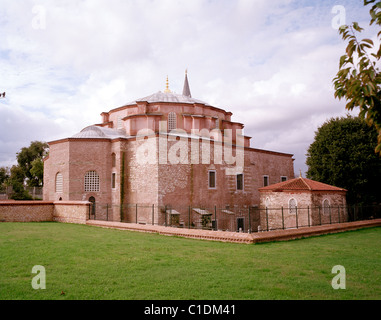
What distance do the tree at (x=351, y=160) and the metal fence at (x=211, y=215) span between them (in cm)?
141

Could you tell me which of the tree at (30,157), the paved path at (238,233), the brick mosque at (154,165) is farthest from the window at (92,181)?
the tree at (30,157)

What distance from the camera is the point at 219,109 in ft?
87.4

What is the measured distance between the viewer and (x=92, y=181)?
67.8 ft

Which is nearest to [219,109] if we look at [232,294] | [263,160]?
[263,160]

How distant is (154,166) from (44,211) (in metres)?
6.66

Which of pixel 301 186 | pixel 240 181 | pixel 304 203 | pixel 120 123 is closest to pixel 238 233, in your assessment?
pixel 304 203

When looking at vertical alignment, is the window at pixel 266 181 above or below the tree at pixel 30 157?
below

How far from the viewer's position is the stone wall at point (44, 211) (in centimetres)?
1580

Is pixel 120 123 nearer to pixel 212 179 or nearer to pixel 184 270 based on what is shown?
pixel 212 179

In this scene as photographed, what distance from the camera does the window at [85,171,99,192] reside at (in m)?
20.5

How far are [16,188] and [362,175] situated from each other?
3314 centimetres

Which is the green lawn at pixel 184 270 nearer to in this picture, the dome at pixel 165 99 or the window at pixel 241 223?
the window at pixel 241 223

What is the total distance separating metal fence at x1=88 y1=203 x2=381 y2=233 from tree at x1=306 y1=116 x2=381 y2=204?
141 cm
